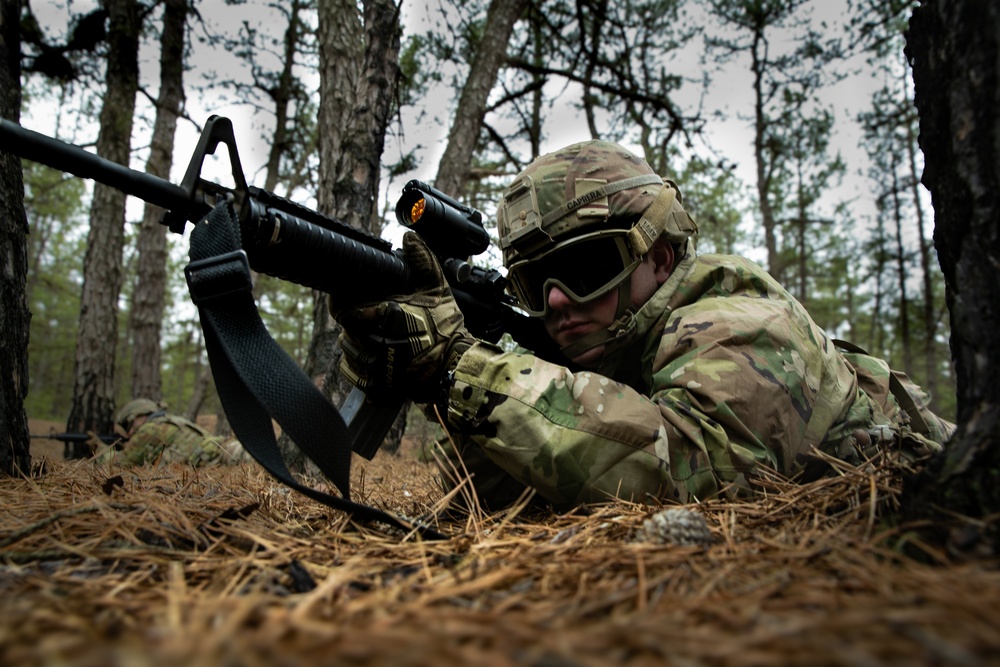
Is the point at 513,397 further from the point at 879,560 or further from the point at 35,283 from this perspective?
the point at 35,283

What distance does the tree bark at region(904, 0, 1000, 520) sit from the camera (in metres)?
0.83

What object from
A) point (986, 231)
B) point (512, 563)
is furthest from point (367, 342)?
point (986, 231)

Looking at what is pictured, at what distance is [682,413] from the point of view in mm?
1621

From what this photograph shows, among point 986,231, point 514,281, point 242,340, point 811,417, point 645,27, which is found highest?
point 645,27

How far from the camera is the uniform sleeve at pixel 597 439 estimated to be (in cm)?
152

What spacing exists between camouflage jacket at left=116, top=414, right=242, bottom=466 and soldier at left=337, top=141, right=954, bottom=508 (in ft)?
9.88

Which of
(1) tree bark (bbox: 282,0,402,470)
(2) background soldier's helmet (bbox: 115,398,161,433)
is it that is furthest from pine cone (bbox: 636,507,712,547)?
(2) background soldier's helmet (bbox: 115,398,161,433)

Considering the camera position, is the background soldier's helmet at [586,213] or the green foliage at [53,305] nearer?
the background soldier's helmet at [586,213]

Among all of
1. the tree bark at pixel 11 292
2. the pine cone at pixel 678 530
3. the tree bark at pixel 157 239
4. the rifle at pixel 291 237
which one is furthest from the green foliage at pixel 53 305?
the pine cone at pixel 678 530

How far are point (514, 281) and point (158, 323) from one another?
7084mm

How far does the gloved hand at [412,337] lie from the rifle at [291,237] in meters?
0.06

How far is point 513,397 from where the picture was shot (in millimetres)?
1616

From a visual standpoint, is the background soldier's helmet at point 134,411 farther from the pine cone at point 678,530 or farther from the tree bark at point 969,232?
the tree bark at point 969,232

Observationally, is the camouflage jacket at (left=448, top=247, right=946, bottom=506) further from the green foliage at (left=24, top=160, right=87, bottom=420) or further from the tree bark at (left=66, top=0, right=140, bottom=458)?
the green foliage at (left=24, top=160, right=87, bottom=420)
